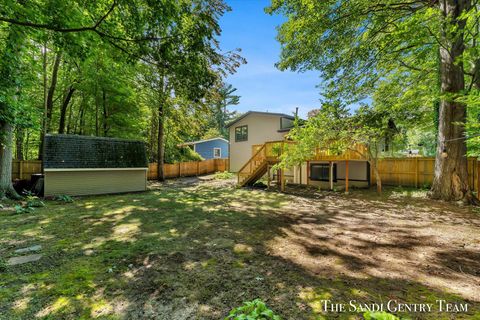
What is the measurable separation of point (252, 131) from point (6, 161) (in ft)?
50.6

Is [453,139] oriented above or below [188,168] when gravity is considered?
above

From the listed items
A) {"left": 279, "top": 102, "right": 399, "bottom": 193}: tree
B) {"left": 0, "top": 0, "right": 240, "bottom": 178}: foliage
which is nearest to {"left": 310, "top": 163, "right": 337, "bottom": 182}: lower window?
{"left": 279, "top": 102, "right": 399, "bottom": 193}: tree

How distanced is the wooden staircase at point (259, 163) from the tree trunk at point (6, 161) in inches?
431

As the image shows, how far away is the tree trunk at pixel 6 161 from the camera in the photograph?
30.0 feet

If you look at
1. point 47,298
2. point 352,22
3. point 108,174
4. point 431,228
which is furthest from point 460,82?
point 108,174

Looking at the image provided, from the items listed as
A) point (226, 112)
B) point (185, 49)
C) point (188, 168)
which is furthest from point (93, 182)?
point (226, 112)

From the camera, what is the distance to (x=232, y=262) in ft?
12.7

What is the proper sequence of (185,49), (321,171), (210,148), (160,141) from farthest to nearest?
(210,148), (160,141), (321,171), (185,49)

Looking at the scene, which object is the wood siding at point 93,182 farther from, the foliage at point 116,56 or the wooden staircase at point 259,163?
the wooden staircase at point 259,163

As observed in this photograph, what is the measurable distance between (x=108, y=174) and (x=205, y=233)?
9.50 m

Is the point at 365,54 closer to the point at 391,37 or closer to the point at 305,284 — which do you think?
the point at 391,37

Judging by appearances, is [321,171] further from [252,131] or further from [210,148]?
[210,148]

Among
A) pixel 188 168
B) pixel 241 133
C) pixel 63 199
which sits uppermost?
pixel 241 133

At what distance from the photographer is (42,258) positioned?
13.3 feet
